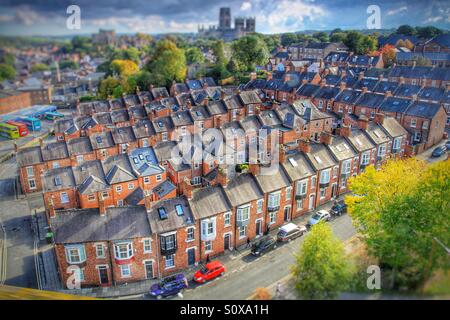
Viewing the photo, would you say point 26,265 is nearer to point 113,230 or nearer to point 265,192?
point 113,230

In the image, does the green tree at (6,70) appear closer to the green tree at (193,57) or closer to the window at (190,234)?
the window at (190,234)

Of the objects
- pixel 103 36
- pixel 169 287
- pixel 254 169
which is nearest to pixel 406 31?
pixel 103 36

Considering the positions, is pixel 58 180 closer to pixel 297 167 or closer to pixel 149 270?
pixel 149 270

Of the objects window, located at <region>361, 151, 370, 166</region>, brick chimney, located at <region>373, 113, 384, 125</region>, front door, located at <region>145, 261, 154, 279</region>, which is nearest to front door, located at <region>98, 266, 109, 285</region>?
front door, located at <region>145, 261, 154, 279</region>

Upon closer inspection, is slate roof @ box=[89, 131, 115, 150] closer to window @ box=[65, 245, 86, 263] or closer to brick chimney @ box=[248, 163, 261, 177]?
window @ box=[65, 245, 86, 263]

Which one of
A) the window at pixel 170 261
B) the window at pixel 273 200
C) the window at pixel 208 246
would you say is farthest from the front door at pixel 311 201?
the window at pixel 170 261

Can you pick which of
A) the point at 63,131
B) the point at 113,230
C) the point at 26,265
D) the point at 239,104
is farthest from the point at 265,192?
the point at 63,131
